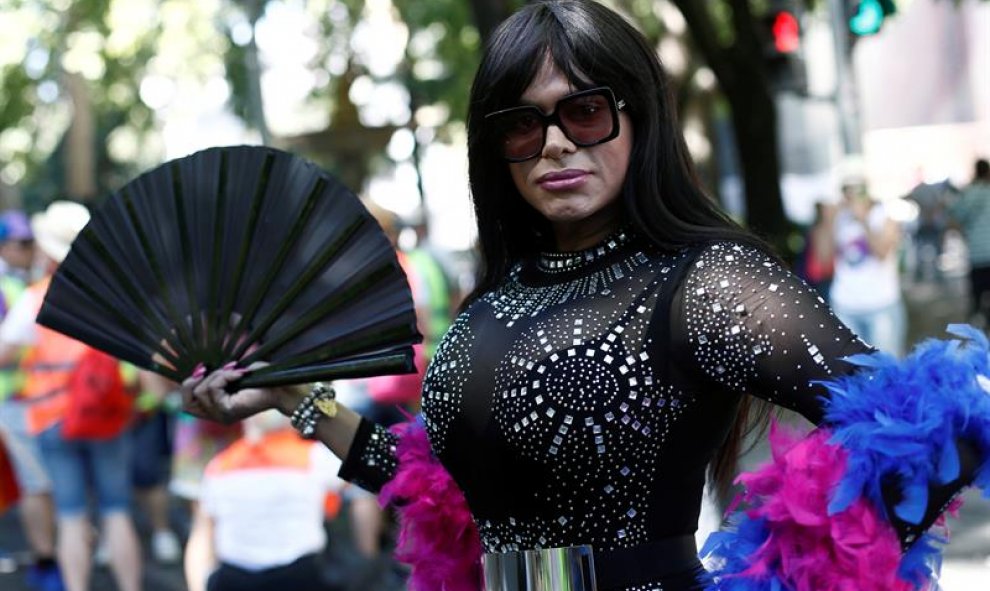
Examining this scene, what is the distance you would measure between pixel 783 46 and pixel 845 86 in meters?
0.71

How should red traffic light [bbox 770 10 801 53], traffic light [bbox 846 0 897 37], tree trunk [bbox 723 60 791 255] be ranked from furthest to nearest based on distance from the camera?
1. tree trunk [bbox 723 60 791 255]
2. red traffic light [bbox 770 10 801 53]
3. traffic light [bbox 846 0 897 37]

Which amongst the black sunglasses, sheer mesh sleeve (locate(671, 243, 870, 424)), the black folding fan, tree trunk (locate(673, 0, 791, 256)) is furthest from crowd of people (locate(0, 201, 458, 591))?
tree trunk (locate(673, 0, 791, 256))

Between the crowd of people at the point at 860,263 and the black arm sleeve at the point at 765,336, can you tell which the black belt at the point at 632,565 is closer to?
the black arm sleeve at the point at 765,336

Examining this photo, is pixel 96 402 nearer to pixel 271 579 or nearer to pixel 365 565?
pixel 271 579

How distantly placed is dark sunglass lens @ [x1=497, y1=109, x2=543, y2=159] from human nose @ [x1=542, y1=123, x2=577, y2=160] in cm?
2

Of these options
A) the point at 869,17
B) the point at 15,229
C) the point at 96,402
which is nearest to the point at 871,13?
the point at 869,17

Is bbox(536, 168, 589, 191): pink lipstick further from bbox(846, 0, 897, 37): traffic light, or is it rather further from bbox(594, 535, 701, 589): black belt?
bbox(846, 0, 897, 37): traffic light

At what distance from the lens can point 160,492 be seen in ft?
28.4

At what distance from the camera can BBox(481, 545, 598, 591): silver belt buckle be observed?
2311 millimetres

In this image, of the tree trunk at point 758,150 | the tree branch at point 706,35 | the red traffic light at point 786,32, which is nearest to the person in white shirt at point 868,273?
the red traffic light at point 786,32

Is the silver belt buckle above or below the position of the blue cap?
below

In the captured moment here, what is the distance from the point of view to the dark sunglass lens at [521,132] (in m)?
2.44

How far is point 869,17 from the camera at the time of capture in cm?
1173

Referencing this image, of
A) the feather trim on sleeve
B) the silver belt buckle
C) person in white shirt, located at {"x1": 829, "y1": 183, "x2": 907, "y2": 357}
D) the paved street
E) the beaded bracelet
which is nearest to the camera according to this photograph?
the feather trim on sleeve
